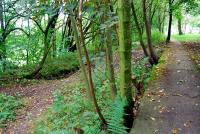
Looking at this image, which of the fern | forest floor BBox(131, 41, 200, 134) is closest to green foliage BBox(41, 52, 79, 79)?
forest floor BBox(131, 41, 200, 134)

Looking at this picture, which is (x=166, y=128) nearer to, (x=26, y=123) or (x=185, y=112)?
(x=185, y=112)

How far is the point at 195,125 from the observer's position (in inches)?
206

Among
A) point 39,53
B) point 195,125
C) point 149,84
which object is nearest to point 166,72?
point 149,84

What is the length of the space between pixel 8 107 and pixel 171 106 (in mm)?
5505

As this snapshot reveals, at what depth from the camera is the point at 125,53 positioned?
5.29 m

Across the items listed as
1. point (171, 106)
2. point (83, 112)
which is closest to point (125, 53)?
point (171, 106)

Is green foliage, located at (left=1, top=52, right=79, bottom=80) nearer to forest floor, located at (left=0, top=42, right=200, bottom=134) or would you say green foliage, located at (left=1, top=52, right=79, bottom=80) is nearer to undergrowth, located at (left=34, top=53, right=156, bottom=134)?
forest floor, located at (left=0, top=42, right=200, bottom=134)

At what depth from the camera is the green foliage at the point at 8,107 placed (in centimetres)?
902

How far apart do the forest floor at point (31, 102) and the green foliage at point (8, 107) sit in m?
0.18

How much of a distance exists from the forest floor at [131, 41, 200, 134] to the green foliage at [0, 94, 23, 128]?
4.15 m

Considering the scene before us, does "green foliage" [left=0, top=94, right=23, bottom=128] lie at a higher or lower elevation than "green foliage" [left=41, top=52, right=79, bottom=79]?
lower

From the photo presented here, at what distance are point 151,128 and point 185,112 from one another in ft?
3.36

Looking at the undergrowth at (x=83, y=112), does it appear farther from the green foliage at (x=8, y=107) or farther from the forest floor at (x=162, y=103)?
the green foliage at (x=8, y=107)

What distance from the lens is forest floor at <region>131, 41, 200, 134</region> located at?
5152 millimetres
